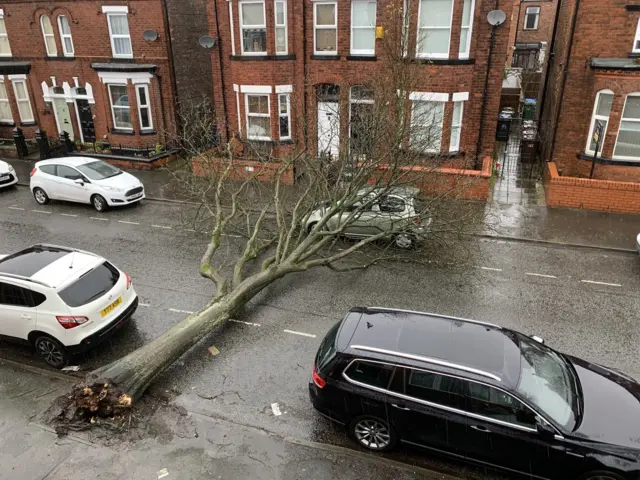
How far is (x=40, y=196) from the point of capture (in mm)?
17016

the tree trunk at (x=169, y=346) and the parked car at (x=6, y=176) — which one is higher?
the parked car at (x=6, y=176)

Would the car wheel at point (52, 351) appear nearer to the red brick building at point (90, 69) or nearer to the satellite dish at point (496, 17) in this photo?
the red brick building at point (90, 69)

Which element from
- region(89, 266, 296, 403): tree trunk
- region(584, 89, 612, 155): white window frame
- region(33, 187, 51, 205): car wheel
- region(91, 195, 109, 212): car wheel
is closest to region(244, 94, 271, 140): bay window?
region(91, 195, 109, 212): car wheel

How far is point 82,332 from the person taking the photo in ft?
27.6

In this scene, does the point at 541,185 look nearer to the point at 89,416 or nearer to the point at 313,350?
the point at 313,350

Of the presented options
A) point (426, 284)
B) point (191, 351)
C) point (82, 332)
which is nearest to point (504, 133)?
point (426, 284)

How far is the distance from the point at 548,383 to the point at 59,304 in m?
7.46

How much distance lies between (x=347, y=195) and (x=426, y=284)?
2706 mm

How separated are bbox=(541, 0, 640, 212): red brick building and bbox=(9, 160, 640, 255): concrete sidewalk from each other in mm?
625

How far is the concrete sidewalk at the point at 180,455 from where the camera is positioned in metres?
6.54

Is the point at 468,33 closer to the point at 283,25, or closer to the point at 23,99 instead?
the point at 283,25

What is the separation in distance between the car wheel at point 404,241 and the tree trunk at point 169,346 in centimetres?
386

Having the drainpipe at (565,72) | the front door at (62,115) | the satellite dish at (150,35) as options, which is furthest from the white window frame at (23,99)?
the drainpipe at (565,72)

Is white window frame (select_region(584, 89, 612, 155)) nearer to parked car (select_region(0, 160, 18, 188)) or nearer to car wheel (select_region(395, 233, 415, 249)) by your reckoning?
car wheel (select_region(395, 233, 415, 249))
